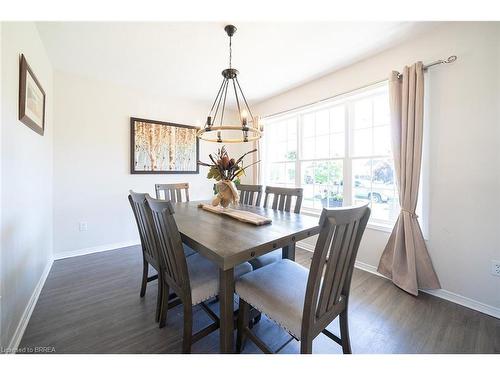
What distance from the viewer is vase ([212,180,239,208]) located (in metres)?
1.86

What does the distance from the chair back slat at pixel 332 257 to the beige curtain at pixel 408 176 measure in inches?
52.2

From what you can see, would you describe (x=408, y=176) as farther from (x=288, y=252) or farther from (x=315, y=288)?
(x=315, y=288)

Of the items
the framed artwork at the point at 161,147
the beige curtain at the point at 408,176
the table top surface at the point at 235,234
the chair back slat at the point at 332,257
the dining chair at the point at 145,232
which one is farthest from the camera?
the framed artwork at the point at 161,147

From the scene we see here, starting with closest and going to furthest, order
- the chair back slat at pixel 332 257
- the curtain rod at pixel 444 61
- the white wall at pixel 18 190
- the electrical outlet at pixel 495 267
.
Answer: the chair back slat at pixel 332 257 → the white wall at pixel 18 190 → the electrical outlet at pixel 495 267 → the curtain rod at pixel 444 61

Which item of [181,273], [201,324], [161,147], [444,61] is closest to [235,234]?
[181,273]

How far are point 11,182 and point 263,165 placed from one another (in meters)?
3.19

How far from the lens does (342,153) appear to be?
9.11 feet

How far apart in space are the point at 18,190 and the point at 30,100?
0.79m

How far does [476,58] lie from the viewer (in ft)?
5.65

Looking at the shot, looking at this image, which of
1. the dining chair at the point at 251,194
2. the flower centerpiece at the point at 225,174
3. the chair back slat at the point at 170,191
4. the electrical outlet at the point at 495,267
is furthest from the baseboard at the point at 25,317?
the electrical outlet at the point at 495,267

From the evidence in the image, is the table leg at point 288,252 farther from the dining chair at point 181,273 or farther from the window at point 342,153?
the window at point 342,153

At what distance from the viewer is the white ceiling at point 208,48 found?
188 centimetres

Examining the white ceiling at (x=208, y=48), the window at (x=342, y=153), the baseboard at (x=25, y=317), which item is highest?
the white ceiling at (x=208, y=48)
